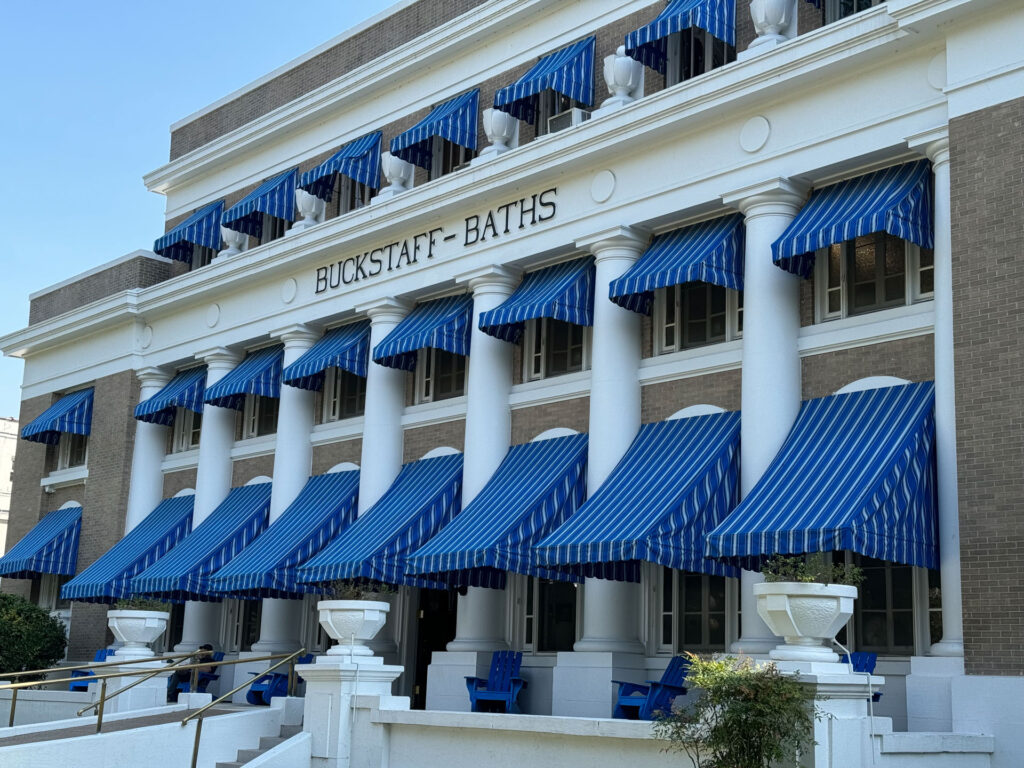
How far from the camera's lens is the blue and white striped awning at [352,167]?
85.6 ft

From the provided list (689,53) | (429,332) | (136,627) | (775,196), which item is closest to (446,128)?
(429,332)

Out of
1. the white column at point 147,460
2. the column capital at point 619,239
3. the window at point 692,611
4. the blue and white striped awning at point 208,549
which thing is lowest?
the window at point 692,611

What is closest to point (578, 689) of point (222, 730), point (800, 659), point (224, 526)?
point (222, 730)

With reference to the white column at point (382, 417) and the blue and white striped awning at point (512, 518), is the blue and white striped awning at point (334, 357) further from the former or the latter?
the blue and white striped awning at point (512, 518)

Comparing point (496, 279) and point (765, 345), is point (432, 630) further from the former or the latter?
point (765, 345)

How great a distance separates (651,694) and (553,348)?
716 cm

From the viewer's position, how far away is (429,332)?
2289cm

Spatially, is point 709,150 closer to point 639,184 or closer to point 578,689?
point 639,184

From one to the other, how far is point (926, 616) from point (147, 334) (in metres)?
20.7

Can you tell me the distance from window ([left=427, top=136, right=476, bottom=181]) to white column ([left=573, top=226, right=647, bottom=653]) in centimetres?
489

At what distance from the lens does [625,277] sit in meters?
19.8

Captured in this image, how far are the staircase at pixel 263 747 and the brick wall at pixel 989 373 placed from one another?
926cm

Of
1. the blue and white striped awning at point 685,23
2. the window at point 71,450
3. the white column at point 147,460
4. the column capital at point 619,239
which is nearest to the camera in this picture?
the blue and white striped awning at point 685,23

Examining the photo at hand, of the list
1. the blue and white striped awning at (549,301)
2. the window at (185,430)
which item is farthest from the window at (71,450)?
the blue and white striped awning at (549,301)
